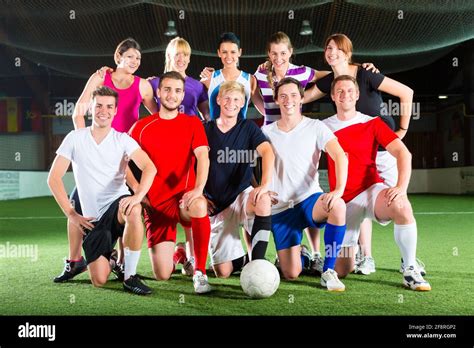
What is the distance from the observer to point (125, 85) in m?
3.82

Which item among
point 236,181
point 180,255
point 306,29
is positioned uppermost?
point 306,29

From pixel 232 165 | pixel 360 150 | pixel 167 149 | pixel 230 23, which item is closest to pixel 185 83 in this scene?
pixel 167 149

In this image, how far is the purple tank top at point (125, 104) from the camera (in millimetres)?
3797

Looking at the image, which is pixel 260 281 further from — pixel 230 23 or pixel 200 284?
pixel 230 23

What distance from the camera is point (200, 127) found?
335 centimetres

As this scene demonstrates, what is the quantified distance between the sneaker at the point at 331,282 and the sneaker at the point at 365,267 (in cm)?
52

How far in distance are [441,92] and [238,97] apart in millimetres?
12255

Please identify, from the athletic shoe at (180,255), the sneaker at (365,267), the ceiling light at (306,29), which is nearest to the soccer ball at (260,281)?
the sneaker at (365,267)

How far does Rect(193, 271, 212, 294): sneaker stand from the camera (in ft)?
10.2

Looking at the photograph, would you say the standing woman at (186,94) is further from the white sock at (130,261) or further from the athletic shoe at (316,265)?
the athletic shoe at (316,265)

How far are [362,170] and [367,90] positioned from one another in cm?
60

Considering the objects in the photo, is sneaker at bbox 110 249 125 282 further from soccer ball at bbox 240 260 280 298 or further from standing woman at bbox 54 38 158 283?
soccer ball at bbox 240 260 280 298
